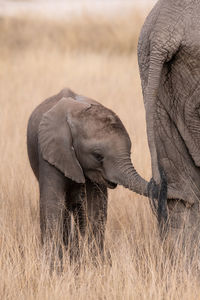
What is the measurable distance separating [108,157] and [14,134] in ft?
9.84

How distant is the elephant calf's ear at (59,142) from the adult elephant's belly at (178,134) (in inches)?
18.6

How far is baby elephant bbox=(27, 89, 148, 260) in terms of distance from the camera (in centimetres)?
344

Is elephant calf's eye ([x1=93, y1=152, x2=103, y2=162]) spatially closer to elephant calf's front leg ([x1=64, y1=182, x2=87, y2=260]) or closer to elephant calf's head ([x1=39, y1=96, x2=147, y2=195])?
elephant calf's head ([x1=39, y1=96, x2=147, y2=195])

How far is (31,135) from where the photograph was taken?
13.0 ft

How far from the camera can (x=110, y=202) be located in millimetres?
4602

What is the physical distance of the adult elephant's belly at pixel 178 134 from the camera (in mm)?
3146

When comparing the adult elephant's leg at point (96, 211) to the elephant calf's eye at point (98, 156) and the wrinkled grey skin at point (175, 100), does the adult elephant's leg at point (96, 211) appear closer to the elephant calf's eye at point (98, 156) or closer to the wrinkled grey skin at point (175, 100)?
the elephant calf's eye at point (98, 156)

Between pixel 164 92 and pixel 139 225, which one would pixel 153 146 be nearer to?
pixel 164 92

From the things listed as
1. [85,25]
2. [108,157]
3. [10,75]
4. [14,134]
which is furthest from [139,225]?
[85,25]

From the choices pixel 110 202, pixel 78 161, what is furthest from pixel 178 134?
pixel 110 202

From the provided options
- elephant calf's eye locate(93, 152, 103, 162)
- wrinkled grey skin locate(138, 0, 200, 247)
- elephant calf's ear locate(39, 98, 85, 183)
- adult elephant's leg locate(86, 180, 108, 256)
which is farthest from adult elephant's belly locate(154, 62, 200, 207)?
adult elephant's leg locate(86, 180, 108, 256)

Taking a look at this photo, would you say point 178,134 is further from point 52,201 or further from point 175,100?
point 52,201

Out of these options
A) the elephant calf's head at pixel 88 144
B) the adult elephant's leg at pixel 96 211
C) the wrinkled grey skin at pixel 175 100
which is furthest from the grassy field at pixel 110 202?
the elephant calf's head at pixel 88 144

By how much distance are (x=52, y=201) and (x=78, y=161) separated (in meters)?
0.26
